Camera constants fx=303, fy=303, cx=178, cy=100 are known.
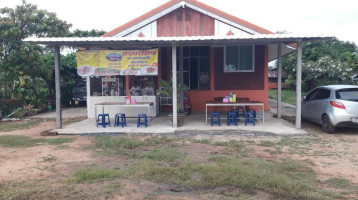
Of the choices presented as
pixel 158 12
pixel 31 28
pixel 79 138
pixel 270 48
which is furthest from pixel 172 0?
pixel 31 28

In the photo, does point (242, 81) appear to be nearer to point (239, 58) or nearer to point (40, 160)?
point (239, 58)

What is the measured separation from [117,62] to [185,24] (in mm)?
4654

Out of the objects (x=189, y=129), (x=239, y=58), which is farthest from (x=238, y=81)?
(x=189, y=129)

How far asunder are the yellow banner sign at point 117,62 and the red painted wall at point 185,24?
12.1 feet

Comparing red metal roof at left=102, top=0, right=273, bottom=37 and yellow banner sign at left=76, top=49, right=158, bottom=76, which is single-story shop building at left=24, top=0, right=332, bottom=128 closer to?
red metal roof at left=102, top=0, right=273, bottom=37

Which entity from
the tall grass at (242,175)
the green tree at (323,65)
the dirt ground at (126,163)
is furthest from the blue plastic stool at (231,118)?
the green tree at (323,65)

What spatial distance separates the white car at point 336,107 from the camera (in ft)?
27.6

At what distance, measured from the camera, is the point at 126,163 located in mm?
5977

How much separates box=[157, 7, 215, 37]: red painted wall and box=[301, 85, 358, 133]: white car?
5758 millimetres

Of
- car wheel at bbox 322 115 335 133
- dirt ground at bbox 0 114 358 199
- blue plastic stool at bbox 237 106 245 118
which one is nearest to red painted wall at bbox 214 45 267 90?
blue plastic stool at bbox 237 106 245 118

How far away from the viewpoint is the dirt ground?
4.59m

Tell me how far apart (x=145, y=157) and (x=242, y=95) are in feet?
27.2

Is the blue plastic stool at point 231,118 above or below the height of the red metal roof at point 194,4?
below

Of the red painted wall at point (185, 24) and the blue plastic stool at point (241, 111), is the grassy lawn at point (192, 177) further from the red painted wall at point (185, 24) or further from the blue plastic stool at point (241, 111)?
the red painted wall at point (185, 24)
